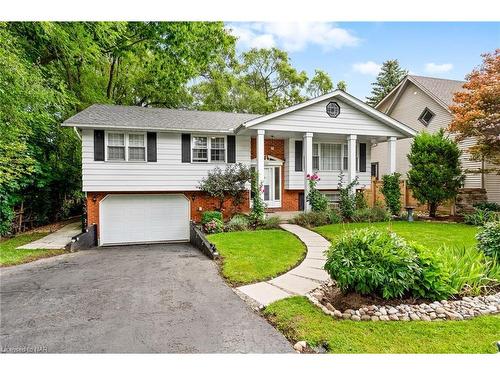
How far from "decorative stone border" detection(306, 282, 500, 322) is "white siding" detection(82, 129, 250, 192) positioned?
8.23 m

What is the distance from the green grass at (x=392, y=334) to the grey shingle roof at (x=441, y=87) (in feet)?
46.4

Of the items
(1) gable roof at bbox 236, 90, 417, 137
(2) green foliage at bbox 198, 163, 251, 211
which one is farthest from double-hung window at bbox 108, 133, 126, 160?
(1) gable roof at bbox 236, 90, 417, 137

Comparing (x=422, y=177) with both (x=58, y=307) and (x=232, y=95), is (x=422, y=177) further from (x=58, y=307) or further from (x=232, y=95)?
(x=232, y=95)

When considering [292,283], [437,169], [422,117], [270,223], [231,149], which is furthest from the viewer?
[422,117]

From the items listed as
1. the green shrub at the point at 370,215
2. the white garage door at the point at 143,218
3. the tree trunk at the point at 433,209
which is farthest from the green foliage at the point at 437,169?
the white garage door at the point at 143,218

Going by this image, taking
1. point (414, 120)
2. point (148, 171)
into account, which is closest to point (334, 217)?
point (148, 171)

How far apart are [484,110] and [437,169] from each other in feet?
8.13

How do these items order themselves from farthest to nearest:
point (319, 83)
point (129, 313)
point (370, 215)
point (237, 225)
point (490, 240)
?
point (319, 83)
point (370, 215)
point (237, 225)
point (490, 240)
point (129, 313)

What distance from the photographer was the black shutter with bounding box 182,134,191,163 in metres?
10.8

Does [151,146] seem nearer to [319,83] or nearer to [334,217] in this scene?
[334,217]

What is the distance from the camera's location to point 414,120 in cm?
1620

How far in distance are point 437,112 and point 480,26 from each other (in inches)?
530

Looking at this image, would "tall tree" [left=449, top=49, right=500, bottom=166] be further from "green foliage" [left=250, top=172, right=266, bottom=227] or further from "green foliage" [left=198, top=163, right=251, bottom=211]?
"green foliage" [left=198, top=163, right=251, bottom=211]

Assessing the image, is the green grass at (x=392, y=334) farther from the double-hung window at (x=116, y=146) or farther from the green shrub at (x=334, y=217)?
the double-hung window at (x=116, y=146)
